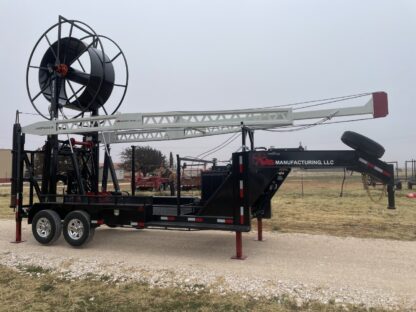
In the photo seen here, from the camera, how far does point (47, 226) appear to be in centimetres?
927

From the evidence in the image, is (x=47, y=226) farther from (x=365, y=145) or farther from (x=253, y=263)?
(x=365, y=145)

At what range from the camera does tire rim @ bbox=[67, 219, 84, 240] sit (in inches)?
349

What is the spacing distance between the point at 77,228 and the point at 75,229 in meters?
0.05

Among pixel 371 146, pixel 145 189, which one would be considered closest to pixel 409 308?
pixel 371 146

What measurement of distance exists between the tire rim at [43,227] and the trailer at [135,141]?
0.08 feet

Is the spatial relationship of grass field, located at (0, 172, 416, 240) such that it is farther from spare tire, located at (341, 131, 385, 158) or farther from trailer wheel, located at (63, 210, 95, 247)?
spare tire, located at (341, 131, 385, 158)

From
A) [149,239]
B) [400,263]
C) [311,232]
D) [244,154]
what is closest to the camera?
[400,263]

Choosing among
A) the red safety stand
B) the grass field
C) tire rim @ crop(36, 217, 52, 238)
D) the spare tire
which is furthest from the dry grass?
the grass field

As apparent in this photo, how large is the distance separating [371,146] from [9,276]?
6.70m

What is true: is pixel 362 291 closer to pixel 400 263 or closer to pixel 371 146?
pixel 400 263

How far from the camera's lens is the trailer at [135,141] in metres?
7.54

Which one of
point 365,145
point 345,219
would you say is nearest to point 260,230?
point 365,145

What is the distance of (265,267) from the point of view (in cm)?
696

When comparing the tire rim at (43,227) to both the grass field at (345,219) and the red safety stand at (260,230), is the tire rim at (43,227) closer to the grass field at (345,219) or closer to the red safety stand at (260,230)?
the grass field at (345,219)
